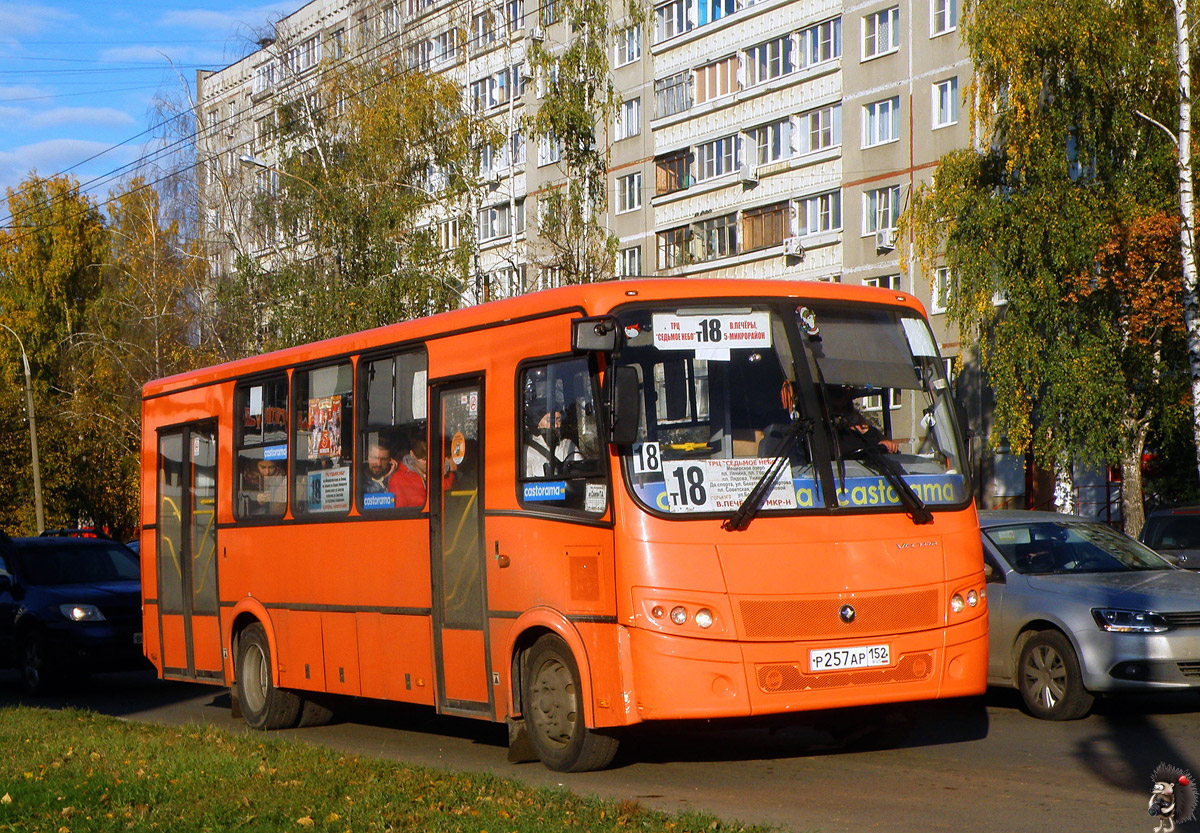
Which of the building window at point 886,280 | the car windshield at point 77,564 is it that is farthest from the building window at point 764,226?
the car windshield at point 77,564

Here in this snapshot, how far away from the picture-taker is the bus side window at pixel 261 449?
1367 centimetres

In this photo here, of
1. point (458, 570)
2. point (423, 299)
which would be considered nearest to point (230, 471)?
point (458, 570)

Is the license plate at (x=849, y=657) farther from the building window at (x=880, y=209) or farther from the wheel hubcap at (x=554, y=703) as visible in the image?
the building window at (x=880, y=209)

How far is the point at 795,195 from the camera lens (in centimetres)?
4938

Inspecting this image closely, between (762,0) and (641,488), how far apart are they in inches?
1702

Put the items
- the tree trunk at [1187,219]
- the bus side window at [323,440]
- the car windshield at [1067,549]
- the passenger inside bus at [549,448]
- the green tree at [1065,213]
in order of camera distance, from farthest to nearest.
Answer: the green tree at [1065,213] < the tree trunk at [1187,219] < the car windshield at [1067,549] < the bus side window at [323,440] < the passenger inside bus at [549,448]

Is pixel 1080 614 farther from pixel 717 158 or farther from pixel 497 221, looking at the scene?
pixel 497 221

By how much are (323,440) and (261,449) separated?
1.23 m

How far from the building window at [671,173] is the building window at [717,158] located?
0.69 metres

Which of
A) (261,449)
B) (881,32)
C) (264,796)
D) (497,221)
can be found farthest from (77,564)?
(497,221)

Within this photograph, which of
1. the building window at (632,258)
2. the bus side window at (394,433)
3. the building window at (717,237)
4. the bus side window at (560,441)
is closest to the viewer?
the bus side window at (560,441)

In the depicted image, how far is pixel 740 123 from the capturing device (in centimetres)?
5094

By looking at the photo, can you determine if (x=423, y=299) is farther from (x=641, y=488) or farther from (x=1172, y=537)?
(x=641, y=488)

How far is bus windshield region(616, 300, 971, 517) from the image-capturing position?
31.2ft
